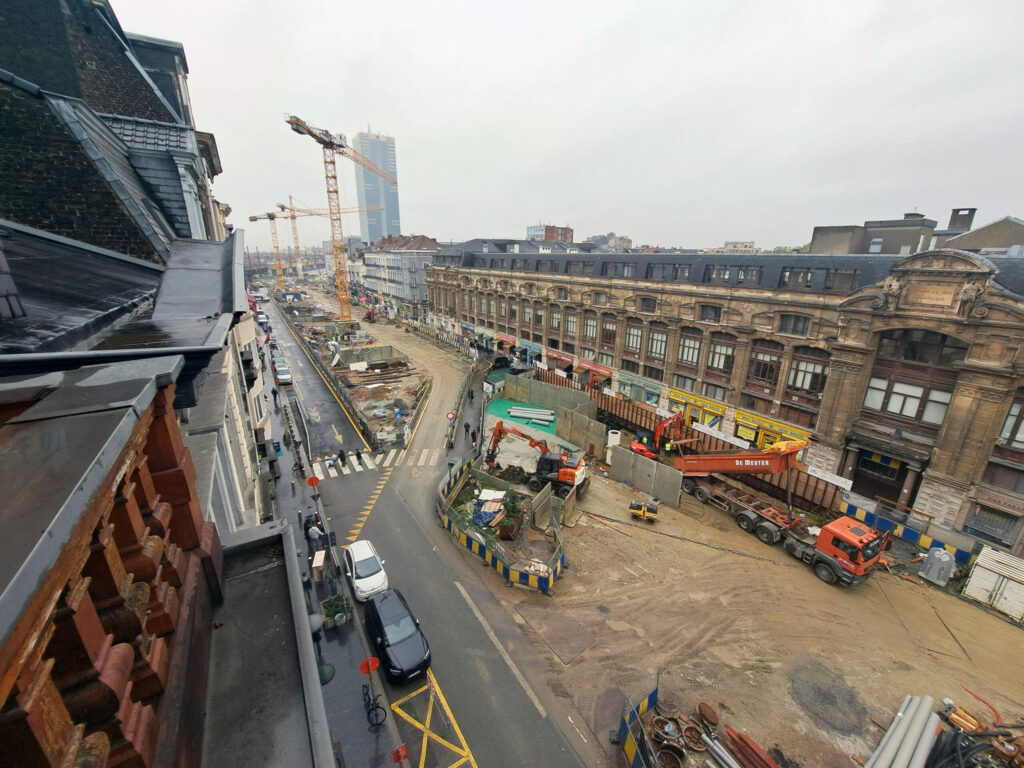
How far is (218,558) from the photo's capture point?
5523 mm

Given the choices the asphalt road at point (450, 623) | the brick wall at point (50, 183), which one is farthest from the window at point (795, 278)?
the brick wall at point (50, 183)

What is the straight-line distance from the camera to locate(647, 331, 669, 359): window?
39.3m

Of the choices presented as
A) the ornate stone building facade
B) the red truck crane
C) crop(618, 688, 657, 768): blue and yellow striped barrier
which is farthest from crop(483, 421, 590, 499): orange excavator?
the ornate stone building facade

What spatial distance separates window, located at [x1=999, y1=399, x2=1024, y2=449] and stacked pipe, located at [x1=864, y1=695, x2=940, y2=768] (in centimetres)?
1530

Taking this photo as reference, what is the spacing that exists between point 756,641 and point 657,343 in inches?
1058

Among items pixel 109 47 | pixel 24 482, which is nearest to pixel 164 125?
pixel 109 47

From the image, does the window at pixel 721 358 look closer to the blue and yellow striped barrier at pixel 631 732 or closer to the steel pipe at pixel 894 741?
the steel pipe at pixel 894 741

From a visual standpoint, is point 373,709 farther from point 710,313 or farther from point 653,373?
point 653,373

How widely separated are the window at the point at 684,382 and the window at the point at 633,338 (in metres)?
4.78

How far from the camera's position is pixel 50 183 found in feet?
41.3

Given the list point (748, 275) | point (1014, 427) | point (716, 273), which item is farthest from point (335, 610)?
point (716, 273)

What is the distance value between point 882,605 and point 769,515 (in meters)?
5.70

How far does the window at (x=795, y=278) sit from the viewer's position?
97.6ft

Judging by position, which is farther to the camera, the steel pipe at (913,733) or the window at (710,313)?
the window at (710,313)
